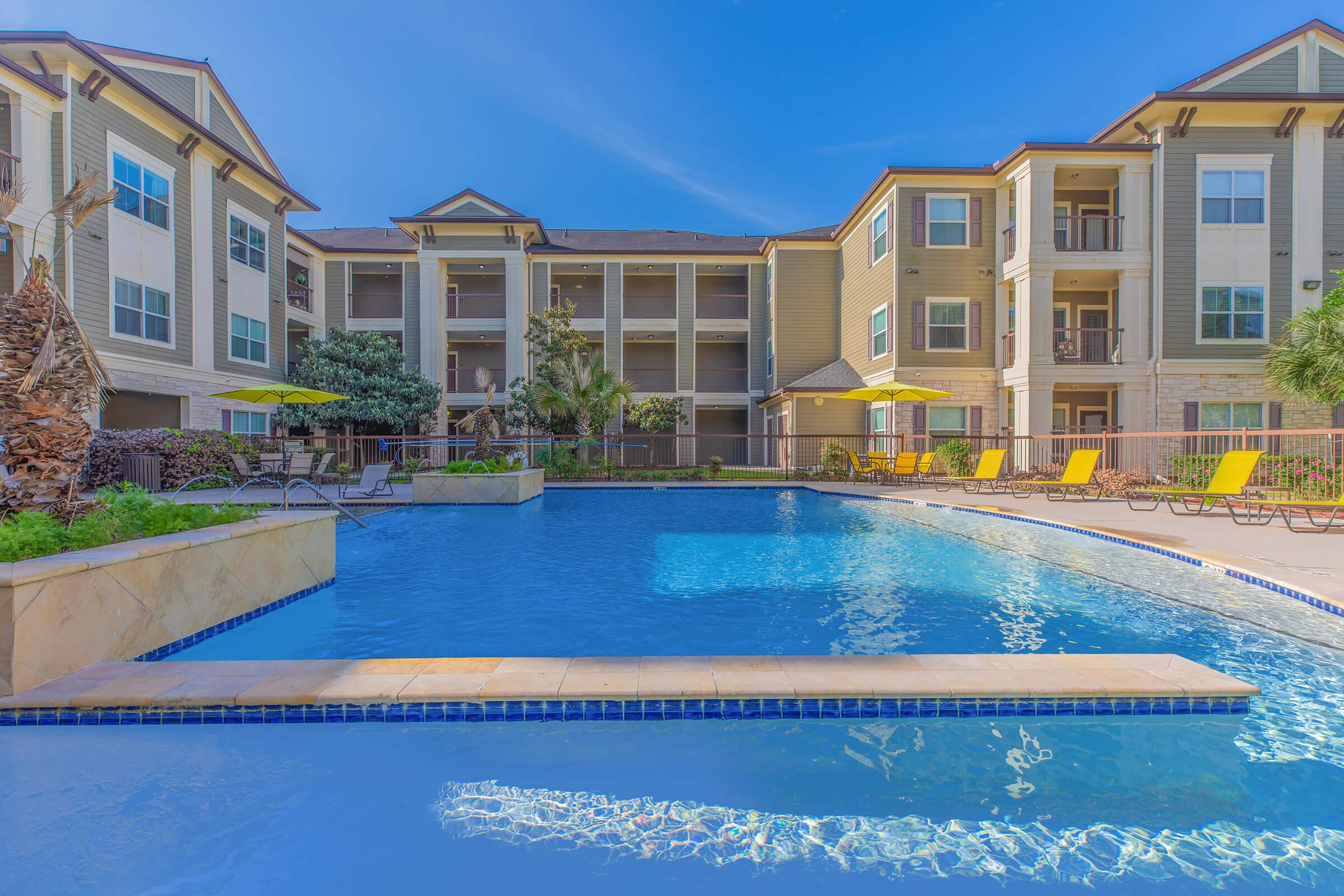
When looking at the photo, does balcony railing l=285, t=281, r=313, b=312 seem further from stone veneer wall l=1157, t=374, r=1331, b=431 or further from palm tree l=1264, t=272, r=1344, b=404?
palm tree l=1264, t=272, r=1344, b=404

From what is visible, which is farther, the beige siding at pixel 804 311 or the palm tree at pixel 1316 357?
the beige siding at pixel 804 311

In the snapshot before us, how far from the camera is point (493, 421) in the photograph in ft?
52.8

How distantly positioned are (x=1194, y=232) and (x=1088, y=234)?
2.52 m

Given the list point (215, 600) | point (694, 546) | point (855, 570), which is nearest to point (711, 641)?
point (855, 570)

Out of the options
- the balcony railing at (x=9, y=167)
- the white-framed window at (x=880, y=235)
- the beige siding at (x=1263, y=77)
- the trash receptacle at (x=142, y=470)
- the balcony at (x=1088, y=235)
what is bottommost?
the trash receptacle at (x=142, y=470)

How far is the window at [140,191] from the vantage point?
14.5 metres

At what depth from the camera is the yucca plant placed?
420 centimetres

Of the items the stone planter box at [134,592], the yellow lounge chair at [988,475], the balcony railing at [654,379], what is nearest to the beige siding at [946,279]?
the yellow lounge chair at [988,475]

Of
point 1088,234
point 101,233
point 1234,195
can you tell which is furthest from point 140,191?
point 1234,195

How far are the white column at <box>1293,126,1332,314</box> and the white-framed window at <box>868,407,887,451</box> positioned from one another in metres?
10.8

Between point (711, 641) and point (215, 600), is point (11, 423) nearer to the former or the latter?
point (215, 600)

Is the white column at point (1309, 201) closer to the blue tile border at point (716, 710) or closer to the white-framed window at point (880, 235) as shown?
the white-framed window at point (880, 235)

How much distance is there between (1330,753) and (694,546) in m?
6.35

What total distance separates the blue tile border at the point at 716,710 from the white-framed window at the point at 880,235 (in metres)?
18.0
